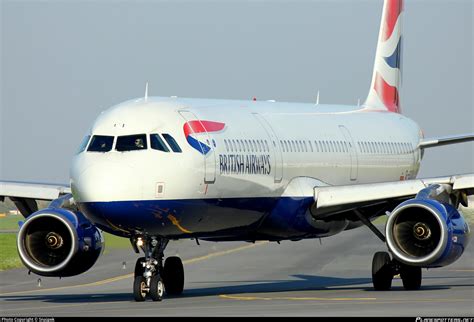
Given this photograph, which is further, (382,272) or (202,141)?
(382,272)

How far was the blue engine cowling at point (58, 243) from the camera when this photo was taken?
3206 cm

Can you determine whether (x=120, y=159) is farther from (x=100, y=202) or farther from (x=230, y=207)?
(x=230, y=207)

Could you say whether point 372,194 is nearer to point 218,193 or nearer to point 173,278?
point 218,193

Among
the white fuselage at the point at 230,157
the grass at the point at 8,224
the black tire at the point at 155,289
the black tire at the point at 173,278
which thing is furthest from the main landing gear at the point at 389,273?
the grass at the point at 8,224

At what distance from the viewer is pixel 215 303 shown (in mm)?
29438

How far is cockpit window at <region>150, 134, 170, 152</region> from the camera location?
2950 centimetres

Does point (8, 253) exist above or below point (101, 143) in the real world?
below

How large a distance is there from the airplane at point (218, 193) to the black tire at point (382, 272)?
24 millimetres

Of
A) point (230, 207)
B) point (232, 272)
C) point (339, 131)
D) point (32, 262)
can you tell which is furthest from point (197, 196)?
point (232, 272)

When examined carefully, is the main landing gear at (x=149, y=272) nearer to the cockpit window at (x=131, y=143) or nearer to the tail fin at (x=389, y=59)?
the cockpit window at (x=131, y=143)

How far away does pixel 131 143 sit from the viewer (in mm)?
29484

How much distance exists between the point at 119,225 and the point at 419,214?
7022 millimetres

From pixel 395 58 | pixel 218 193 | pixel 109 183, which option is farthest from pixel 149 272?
pixel 395 58

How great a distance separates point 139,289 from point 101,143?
3.15 meters
